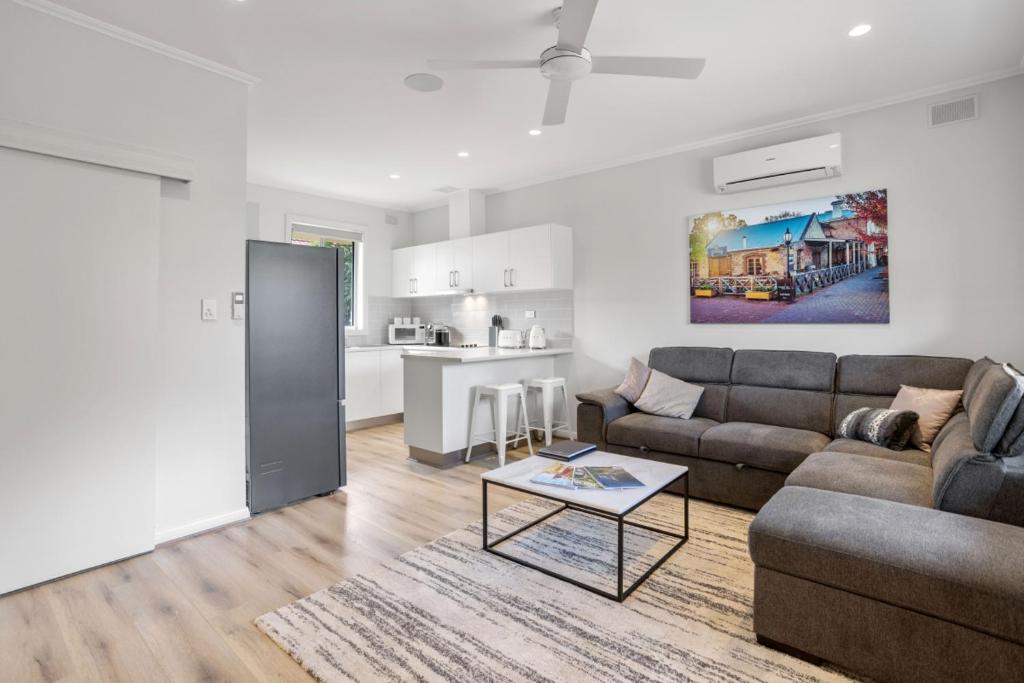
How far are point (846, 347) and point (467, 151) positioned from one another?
132 inches

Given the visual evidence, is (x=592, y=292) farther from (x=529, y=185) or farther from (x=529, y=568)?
(x=529, y=568)

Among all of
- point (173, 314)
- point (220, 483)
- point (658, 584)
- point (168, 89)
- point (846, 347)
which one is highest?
point (168, 89)

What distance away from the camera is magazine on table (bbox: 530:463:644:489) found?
2398 mm

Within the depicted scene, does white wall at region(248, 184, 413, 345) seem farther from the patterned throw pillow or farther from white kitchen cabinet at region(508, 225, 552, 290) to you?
the patterned throw pillow

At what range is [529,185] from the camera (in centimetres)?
537

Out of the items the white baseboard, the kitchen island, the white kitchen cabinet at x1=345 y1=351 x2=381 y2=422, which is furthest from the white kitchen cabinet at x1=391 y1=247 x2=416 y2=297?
the white baseboard

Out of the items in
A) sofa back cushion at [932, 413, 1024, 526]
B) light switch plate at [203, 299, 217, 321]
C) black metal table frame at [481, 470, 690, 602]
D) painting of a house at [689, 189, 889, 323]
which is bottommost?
black metal table frame at [481, 470, 690, 602]

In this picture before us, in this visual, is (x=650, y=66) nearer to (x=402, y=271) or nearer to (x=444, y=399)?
(x=444, y=399)

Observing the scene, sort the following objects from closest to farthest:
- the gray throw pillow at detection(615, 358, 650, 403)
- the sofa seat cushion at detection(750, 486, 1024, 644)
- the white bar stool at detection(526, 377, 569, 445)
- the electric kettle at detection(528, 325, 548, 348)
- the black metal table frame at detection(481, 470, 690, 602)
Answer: the sofa seat cushion at detection(750, 486, 1024, 644)
the black metal table frame at detection(481, 470, 690, 602)
the gray throw pillow at detection(615, 358, 650, 403)
the white bar stool at detection(526, 377, 569, 445)
the electric kettle at detection(528, 325, 548, 348)

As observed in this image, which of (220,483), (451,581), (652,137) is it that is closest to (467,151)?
(652,137)

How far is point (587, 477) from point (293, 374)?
205 cm

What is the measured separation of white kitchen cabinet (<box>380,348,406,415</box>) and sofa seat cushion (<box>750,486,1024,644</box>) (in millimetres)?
4550

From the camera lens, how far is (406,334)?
6383 mm

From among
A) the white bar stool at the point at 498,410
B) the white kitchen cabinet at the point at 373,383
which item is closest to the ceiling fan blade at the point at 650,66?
the white bar stool at the point at 498,410
